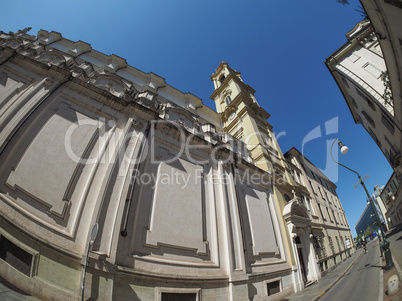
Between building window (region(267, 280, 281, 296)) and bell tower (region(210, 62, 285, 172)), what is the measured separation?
7464 mm

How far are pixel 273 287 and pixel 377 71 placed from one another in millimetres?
18650

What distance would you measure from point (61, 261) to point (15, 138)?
4247 mm

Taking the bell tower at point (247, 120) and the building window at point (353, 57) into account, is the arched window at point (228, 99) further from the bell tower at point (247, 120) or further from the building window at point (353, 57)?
the building window at point (353, 57)

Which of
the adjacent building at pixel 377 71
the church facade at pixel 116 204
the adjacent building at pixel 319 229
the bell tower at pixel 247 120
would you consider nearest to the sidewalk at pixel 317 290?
the church facade at pixel 116 204

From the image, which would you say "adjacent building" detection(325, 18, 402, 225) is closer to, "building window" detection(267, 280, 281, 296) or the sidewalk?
the sidewalk

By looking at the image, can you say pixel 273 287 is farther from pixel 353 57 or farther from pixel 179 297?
pixel 353 57

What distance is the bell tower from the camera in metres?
15.4

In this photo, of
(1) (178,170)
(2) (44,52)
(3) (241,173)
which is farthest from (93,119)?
(3) (241,173)

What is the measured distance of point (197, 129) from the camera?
1298cm

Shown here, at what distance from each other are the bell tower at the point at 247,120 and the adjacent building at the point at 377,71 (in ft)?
26.6

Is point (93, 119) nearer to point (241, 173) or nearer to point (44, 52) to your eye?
point (44, 52)

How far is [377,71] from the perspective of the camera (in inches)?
567

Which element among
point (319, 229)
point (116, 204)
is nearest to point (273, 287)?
point (116, 204)

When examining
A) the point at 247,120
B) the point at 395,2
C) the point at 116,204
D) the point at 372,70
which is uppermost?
the point at 372,70
